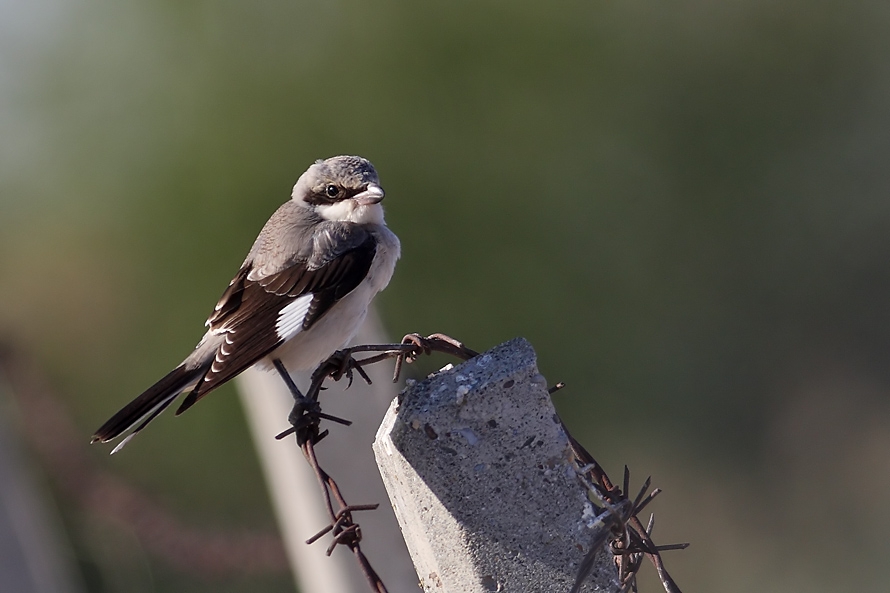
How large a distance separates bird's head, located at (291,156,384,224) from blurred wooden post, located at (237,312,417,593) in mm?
527

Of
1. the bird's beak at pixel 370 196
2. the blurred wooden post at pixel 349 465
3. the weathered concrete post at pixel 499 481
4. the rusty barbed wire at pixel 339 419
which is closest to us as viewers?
the weathered concrete post at pixel 499 481

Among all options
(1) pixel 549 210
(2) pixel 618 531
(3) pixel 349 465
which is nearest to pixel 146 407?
(3) pixel 349 465

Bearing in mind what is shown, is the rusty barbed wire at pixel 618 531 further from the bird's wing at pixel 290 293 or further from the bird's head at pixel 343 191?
the bird's head at pixel 343 191

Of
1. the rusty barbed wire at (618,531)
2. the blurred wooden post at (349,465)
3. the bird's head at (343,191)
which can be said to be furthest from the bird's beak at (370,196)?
the rusty barbed wire at (618,531)

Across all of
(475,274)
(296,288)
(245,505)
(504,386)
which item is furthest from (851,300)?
(504,386)

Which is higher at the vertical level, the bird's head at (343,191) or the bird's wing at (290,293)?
the bird's head at (343,191)

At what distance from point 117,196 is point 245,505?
344 centimetres

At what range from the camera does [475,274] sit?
27.2ft

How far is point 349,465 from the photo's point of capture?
124 inches

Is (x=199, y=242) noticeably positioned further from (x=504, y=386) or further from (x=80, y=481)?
(x=504, y=386)

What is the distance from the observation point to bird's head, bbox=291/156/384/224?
2.72m

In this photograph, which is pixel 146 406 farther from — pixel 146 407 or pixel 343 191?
pixel 343 191

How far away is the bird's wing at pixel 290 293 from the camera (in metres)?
2.41

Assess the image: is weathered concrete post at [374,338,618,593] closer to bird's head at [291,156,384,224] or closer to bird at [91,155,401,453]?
bird at [91,155,401,453]
